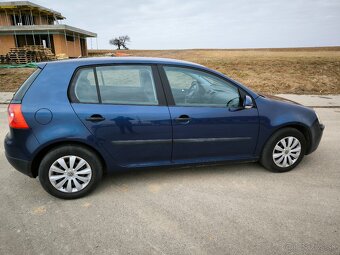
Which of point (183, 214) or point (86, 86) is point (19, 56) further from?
point (183, 214)

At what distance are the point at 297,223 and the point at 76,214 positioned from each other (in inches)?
91.1

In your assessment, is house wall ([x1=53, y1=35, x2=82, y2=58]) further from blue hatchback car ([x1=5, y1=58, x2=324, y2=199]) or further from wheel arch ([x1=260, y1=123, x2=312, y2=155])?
wheel arch ([x1=260, y1=123, x2=312, y2=155])

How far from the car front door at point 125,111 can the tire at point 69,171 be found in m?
0.24

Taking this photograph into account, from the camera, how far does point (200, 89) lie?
11.8 feet

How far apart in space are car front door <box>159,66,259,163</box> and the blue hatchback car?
0.5 inches

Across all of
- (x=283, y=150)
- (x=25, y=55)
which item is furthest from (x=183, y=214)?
(x=25, y=55)

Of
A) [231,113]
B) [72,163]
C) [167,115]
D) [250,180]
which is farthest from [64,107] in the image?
[250,180]

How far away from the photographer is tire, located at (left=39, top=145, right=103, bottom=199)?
303cm

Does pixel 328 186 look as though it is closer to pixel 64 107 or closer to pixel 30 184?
pixel 64 107

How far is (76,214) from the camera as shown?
2.91 m

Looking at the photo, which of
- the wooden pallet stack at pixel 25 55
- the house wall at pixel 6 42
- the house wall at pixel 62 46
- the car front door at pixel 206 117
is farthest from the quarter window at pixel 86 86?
A: the house wall at pixel 6 42

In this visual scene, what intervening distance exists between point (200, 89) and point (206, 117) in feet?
1.53

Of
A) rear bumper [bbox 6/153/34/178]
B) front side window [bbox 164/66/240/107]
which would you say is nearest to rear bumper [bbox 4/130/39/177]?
rear bumper [bbox 6/153/34/178]

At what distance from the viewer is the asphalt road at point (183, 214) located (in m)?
2.43
